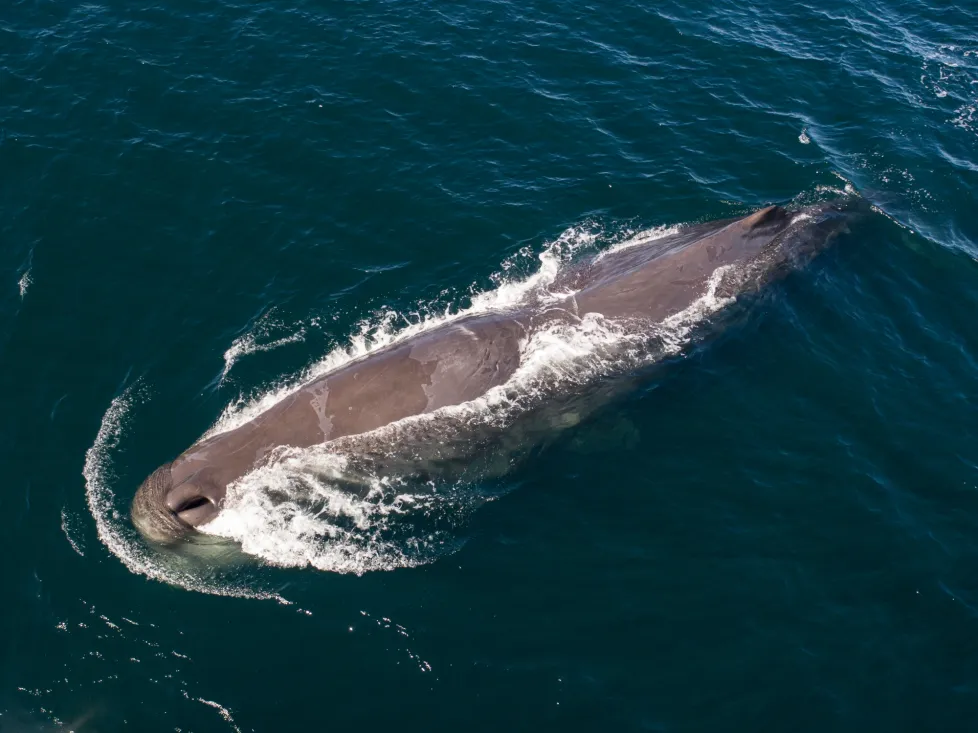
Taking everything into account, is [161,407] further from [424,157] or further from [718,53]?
[718,53]

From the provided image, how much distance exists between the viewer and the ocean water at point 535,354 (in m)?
22.6

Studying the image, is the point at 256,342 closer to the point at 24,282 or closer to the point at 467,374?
the point at 467,374

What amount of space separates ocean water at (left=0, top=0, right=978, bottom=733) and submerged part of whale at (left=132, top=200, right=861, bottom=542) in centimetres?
105

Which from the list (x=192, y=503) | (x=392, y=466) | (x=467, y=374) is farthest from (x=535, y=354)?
(x=192, y=503)

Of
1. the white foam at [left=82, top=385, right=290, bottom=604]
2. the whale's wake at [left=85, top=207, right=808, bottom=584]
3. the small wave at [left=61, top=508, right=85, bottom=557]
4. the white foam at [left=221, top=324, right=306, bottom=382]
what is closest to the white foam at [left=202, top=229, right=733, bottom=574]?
the whale's wake at [left=85, top=207, right=808, bottom=584]

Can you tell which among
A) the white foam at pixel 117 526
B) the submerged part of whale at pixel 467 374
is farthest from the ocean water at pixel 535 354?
the submerged part of whale at pixel 467 374

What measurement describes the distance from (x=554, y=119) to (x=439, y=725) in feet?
106

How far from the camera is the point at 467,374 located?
28625mm

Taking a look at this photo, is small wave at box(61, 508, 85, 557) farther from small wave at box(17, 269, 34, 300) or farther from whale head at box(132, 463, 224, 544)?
small wave at box(17, 269, 34, 300)

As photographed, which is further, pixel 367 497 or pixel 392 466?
pixel 392 466

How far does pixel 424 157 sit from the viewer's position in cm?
4000

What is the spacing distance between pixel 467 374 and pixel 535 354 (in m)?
3.08

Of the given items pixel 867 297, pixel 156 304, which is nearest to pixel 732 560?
pixel 867 297

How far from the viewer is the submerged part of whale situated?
26.2 meters
